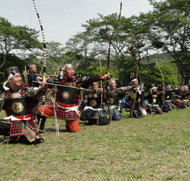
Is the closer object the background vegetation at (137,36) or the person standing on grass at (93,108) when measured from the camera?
the person standing on grass at (93,108)

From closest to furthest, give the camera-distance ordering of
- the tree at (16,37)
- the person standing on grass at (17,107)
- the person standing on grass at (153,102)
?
A: the person standing on grass at (17,107)
the person standing on grass at (153,102)
the tree at (16,37)

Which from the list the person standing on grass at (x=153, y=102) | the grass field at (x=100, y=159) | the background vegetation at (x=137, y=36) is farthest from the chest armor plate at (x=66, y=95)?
the background vegetation at (x=137, y=36)

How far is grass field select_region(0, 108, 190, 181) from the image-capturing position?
3.00 m

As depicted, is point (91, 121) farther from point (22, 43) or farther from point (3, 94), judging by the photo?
point (22, 43)

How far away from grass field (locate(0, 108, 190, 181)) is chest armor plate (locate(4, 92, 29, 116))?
2.26 ft

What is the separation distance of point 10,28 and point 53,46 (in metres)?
14.7

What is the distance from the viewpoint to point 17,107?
Result: 4.74 meters

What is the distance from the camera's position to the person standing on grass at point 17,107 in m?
4.66

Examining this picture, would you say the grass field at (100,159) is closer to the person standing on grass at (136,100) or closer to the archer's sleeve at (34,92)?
the archer's sleeve at (34,92)

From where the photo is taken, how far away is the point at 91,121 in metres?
7.63

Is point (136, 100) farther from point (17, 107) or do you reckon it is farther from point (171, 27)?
point (171, 27)

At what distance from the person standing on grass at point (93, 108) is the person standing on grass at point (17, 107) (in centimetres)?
288

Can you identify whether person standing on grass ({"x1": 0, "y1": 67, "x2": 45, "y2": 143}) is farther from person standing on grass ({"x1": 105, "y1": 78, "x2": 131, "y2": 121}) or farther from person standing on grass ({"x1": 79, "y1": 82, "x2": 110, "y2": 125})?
person standing on grass ({"x1": 105, "y1": 78, "x2": 131, "y2": 121})

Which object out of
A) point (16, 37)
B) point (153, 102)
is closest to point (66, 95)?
point (153, 102)
